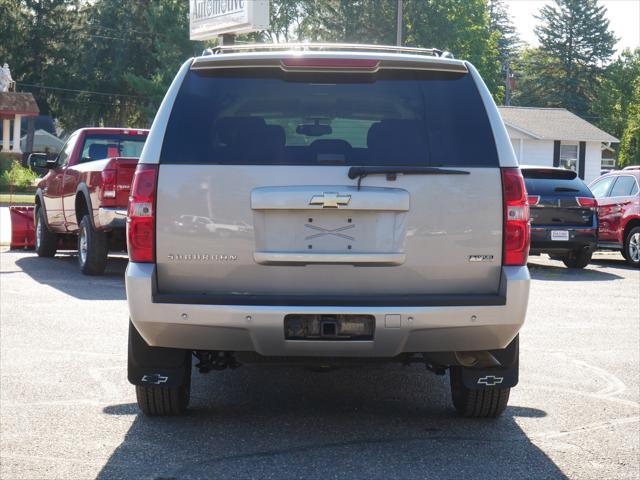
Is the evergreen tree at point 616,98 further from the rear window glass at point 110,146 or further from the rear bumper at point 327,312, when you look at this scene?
the rear bumper at point 327,312

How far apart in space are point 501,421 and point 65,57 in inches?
2878

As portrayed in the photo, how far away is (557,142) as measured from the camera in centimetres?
5475

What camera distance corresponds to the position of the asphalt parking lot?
5270 millimetres

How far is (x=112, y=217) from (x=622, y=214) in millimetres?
9470

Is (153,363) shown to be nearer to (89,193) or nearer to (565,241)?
(89,193)

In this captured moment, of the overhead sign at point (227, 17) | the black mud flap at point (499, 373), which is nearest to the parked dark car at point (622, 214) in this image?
the black mud flap at point (499, 373)

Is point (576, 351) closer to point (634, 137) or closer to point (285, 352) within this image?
point (285, 352)

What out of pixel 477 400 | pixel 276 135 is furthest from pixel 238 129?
pixel 477 400

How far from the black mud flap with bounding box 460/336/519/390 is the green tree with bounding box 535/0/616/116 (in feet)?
302

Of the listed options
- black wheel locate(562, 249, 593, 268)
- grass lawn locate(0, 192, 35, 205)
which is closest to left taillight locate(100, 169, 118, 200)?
black wheel locate(562, 249, 593, 268)

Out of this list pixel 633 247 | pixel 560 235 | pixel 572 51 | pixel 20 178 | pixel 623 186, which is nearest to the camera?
pixel 560 235

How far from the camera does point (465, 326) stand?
17.1 feet

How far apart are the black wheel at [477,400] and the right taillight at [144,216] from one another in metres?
2.01

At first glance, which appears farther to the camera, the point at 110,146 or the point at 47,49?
the point at 47,49
